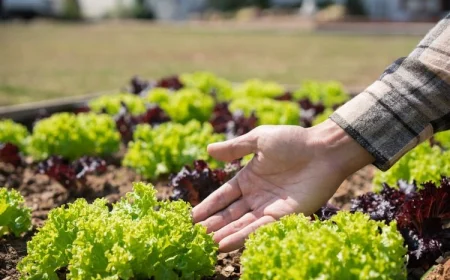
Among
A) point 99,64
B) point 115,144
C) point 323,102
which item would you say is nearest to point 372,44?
point 99,64

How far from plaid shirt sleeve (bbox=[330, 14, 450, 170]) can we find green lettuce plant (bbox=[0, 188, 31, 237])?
76.4 inches

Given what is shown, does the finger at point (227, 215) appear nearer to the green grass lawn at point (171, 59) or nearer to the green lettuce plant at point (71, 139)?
the green lettuce plant at point (71, 139)

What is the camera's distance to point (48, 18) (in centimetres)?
4856

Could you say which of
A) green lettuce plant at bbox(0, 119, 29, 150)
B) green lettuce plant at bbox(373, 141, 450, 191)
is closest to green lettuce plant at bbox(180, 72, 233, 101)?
green lettuce plant at bbox(0, 119, 29, 150)

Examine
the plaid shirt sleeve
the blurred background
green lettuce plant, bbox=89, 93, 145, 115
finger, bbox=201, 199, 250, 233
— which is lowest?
the blurred background

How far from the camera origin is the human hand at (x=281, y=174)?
10.9ft

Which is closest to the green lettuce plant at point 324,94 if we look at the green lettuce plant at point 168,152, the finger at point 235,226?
the green lettuce plant at point 168,152

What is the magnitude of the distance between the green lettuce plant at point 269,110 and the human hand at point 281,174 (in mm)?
2649

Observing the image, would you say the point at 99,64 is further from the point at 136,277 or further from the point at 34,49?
the point at 136,277

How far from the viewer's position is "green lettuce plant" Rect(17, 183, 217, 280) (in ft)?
8.81

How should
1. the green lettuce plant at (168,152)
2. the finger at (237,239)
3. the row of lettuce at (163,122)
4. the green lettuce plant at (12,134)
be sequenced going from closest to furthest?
the finger at (237,239)
the green lettuce plant at (168,152)
the row of lettuce at (163,122)
the green lettuce plant at (12,134)

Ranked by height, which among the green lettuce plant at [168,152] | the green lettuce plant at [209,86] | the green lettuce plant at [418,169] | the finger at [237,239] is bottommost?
the green lettuce plant at [209,86]

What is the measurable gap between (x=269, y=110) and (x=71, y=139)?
2125 mm

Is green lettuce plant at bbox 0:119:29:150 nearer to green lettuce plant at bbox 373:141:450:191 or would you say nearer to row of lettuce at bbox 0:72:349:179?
row of lettuce at bbox 0:72:349:179
